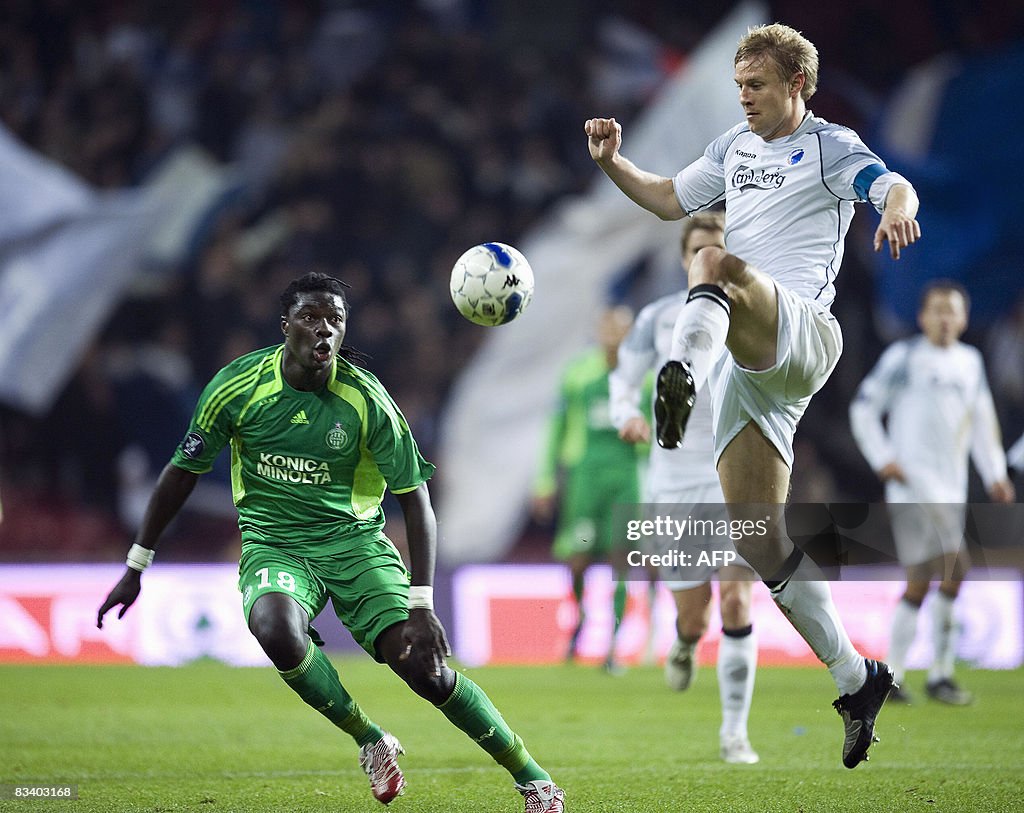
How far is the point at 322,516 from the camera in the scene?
15.6ft

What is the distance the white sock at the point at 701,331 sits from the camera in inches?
155

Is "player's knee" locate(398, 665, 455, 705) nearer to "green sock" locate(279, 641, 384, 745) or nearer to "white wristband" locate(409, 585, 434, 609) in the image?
"white wristband" locate(409, 585, 434, 609)

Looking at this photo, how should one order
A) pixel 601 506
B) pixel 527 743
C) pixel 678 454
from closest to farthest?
pixel 527 743
pixel 678 454
pixel 601 506

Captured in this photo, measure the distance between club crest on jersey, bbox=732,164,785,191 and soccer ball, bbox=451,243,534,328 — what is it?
783 millimetres

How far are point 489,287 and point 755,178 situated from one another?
0.99 meters

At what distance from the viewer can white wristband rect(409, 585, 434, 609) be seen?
14.1 ft

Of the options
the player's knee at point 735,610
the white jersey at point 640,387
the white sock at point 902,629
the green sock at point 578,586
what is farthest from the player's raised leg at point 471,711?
the green sock at point 578,586

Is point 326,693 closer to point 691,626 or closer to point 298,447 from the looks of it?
point 298,447

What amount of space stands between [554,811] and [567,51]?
40.8 ft

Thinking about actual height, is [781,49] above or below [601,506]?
above

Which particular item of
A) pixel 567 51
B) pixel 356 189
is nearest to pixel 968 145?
pixel 567 51

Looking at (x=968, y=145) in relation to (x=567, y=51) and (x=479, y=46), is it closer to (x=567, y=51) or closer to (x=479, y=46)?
(x=567, y=51)

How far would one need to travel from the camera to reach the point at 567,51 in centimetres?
1562

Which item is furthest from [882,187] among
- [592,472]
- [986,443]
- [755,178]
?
[592,472]
